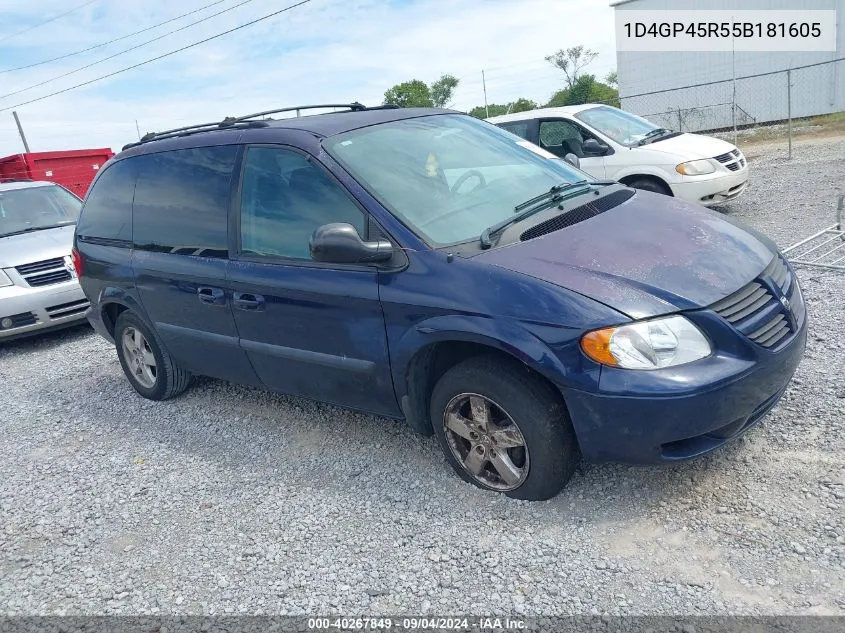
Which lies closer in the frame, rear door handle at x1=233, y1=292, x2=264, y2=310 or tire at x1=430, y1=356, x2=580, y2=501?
tire at x1=430, y1=356, x2=580, y2=501

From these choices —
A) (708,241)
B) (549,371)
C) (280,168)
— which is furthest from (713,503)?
(280,168)

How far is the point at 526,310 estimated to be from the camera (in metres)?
2.85

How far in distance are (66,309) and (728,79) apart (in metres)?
21.7

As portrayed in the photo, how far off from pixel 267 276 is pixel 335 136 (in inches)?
34.0

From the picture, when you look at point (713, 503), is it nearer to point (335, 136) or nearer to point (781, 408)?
point (781, 408)

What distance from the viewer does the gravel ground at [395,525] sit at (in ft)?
8.69

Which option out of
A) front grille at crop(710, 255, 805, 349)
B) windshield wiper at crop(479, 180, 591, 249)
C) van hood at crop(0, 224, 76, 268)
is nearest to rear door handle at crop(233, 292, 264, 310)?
windshield wiper at crop(479, 180, 591, 249)

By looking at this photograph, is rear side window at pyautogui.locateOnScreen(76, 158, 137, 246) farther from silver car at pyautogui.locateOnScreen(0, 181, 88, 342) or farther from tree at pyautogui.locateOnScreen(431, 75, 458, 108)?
tree at pyautogui.locateOnScreen(431, 75, 458, 108)

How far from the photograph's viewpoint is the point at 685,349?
8.94 feet

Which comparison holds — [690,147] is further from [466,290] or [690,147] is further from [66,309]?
[66,309]

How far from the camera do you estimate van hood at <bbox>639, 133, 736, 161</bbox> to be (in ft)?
28.1

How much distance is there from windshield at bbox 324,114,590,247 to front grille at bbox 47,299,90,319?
5144 mm

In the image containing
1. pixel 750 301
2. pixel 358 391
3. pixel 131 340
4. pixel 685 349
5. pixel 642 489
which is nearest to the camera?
pixel 685 349

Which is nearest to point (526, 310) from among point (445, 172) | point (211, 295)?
point (445, 172)
